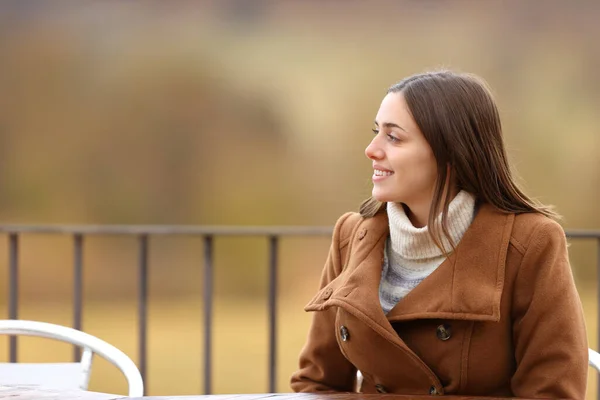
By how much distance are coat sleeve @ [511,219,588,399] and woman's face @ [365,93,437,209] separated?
0.18 m

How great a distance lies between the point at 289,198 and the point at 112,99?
5.16 feet

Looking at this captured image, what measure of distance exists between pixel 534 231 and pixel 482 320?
15 cm

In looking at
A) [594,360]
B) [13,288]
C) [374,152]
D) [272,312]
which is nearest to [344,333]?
[374,152]

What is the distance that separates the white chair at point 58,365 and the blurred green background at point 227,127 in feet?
14.2

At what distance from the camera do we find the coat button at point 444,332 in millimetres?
1099

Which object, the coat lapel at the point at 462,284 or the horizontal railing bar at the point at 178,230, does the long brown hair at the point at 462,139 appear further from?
the horizontal railing bar at the point at 178,230

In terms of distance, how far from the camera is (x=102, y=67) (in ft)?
20.5

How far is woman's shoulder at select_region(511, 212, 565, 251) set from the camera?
1097 millimetres

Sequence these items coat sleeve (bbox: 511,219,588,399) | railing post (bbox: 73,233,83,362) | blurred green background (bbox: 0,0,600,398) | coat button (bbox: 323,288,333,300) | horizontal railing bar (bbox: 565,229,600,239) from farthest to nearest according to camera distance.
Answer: blurred green background (bbox: 0,0,600,398)
railing post (bbox: 73,233,83,362)
horizontal railing bar (bbox: 565,229,600,239)
coat button (bbox: 323,288,333,300)
coat sleeve (bbox: 511,219,588,399)

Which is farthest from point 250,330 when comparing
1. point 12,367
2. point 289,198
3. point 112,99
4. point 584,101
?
point 12,367

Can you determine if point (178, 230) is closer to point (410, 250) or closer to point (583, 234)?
point (583, 234)

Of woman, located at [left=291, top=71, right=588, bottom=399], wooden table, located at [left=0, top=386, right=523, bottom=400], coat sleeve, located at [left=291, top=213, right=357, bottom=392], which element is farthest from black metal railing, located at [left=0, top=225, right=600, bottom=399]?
wooden table, located at [left=0, top=386, right=523, bottom=400]

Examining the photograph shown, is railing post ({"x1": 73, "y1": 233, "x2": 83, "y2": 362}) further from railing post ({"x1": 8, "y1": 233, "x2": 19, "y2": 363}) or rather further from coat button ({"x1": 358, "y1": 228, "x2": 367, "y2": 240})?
coat button ({"x1": 358, "y1": 228, "x2": 367, "y2": 240})

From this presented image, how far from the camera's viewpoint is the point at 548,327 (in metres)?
1.05
